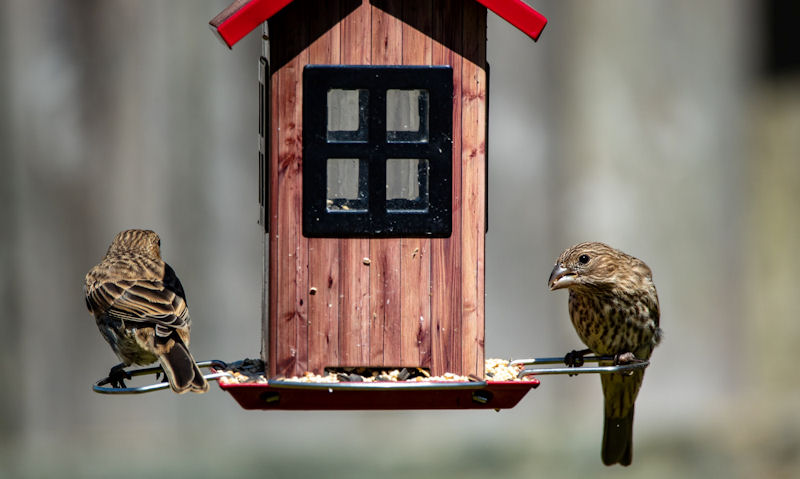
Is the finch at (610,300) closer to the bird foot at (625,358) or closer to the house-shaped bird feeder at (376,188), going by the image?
the bird foot at (625,358)

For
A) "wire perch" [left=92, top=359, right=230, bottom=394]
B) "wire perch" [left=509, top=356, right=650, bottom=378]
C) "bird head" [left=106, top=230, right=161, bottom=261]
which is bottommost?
"wire perch" [left=92, top=359, right=230, bottom=394]

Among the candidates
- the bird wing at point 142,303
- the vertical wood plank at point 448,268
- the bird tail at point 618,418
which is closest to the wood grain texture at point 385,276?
the vertical wood plank at point 448,268

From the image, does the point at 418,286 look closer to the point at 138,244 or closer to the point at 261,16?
the point at 261,16

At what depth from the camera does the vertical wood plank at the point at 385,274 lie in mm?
4512

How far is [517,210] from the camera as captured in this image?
6.42m

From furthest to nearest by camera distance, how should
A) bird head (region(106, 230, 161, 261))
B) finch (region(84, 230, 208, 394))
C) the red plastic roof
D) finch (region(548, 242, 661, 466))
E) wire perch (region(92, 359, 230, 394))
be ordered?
bird head (region(106, 230, 161, 261)), finch (region(548, 242, 661, 466)), finch (region(84, 230, 208, 394)), the red plastic roof, wire perch (region(92, 359, 230, 394))

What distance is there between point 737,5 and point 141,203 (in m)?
3.16

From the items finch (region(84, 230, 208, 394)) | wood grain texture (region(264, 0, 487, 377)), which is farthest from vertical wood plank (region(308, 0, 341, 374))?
finch (region(84, 230, 208, 394))

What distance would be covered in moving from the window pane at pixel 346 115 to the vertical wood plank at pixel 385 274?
150 mm

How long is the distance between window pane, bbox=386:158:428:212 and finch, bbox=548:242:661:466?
1100mm

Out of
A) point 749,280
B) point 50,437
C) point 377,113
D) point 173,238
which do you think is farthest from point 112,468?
point 749,280

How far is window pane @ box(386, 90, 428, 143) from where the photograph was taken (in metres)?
4.53

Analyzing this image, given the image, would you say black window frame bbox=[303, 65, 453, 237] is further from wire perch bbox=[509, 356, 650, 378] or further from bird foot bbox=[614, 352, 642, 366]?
bird foot bbox=[614, 352, 642, 366]

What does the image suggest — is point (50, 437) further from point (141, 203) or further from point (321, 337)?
point (321, 337)
